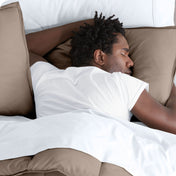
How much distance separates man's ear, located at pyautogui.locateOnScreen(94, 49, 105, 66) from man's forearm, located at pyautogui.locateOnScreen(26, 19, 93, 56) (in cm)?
21

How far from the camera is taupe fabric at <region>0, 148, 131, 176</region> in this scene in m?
0.90

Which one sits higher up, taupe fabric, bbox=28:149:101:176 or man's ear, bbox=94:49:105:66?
man's ear, bbox=94:49:105:66

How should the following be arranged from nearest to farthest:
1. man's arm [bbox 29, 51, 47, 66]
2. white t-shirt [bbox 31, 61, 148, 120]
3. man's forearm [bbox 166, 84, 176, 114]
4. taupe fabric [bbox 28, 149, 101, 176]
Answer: taupe fabric [bbox 28, 149, 101, 176] → white t-shirt [bbox 31, 61, 148, 120] → man's forearm [bbox 166, 84, 176, 114] → man's arm [bbox 29, 51, 47, 66]

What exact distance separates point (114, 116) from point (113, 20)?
18.9 inches

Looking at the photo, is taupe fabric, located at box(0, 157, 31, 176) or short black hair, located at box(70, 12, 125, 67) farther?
short black hair, located at box(70, 12, 125, 67)

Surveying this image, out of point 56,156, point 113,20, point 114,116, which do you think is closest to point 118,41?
point 113,20

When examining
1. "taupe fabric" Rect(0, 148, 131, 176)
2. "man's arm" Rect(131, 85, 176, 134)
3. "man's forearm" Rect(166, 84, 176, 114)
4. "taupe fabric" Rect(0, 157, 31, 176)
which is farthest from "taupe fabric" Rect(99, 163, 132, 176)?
"man's forearm" Rect(166, 84, 176, 114)

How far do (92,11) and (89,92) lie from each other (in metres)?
0.55

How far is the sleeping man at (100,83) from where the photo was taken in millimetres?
1177

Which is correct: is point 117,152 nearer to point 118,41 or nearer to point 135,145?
point 135,145

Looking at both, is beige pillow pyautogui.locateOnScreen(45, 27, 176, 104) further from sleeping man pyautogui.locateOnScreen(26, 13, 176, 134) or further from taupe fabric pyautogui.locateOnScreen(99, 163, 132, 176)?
taupe fabric pyautogui.locateOnScreen(99, 163, 132, 176)

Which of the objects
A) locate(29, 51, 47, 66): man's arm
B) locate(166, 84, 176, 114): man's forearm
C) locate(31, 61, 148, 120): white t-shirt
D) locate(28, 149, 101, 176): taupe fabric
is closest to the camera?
locate(28, 149, 101, 176): taupe fabric

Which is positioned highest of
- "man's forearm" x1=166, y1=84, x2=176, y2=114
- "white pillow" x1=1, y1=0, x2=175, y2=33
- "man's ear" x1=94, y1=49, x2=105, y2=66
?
"white pillow" x1=1, y1=0, x2=175, y2=33

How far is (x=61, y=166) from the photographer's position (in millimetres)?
898
